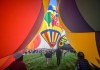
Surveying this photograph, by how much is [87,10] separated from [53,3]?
4913mm

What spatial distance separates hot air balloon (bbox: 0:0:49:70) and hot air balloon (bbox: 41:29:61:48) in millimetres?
6298

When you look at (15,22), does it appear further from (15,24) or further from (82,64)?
(82,64)

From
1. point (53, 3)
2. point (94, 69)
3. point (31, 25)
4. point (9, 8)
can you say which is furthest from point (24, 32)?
point (53, 3)

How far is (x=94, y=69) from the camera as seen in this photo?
203 inches

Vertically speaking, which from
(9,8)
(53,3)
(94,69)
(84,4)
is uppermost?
(53,3)

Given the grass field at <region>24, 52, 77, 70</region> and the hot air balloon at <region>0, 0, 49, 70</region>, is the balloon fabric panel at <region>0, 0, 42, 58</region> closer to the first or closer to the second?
the hot air balloon at <region>0, 0, 49, 70</region>

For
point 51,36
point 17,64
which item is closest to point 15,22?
point 17,64

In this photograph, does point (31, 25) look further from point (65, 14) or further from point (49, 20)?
point (49, 20)

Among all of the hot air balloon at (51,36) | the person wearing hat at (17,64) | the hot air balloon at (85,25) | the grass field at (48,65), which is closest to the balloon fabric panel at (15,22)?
the person wearing hat at (17,64)

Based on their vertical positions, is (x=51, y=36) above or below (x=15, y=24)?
above

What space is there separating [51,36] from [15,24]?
23.0 feet

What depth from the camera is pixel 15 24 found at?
323 centimetres

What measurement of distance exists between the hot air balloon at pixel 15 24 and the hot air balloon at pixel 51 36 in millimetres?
6298

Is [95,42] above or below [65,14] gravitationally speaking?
below
